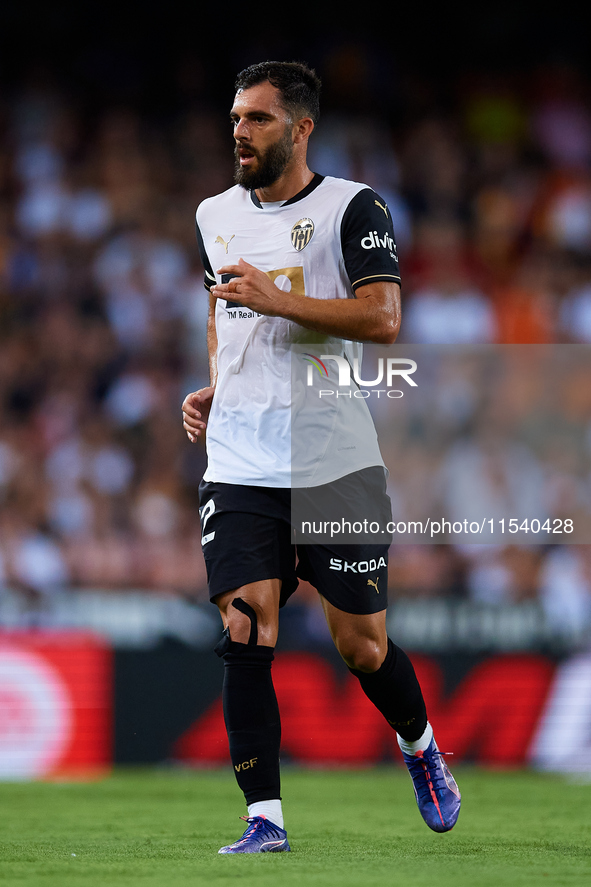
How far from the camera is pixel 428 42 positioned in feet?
39.7

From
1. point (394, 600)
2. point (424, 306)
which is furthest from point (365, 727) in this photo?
point (424, 306)

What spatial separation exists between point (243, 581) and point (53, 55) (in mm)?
9246

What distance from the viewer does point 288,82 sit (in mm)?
3799

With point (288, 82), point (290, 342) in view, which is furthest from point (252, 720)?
point (288, 82)

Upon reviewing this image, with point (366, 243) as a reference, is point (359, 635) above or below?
below

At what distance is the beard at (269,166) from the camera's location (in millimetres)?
3738

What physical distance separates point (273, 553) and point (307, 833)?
1135 millimetres

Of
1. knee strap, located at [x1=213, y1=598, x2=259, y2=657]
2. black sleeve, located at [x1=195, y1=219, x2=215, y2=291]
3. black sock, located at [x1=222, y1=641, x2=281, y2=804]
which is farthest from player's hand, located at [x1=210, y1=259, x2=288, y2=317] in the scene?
black sock, located at [x1=222, y1=641, x2=281, y2=804]

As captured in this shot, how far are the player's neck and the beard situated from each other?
0.11ft

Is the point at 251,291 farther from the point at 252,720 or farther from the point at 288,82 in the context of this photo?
the point at 252,720

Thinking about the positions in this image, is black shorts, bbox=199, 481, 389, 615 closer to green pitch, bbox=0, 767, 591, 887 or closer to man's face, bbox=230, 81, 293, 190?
green pitch, bbox=0, 767, 591, 887

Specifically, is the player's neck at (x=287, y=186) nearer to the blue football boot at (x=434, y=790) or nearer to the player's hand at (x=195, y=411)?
the player's hand at (x=195, y=411)

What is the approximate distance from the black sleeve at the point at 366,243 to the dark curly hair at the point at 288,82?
36 cm

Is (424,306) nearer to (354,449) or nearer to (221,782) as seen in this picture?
(221,782)
